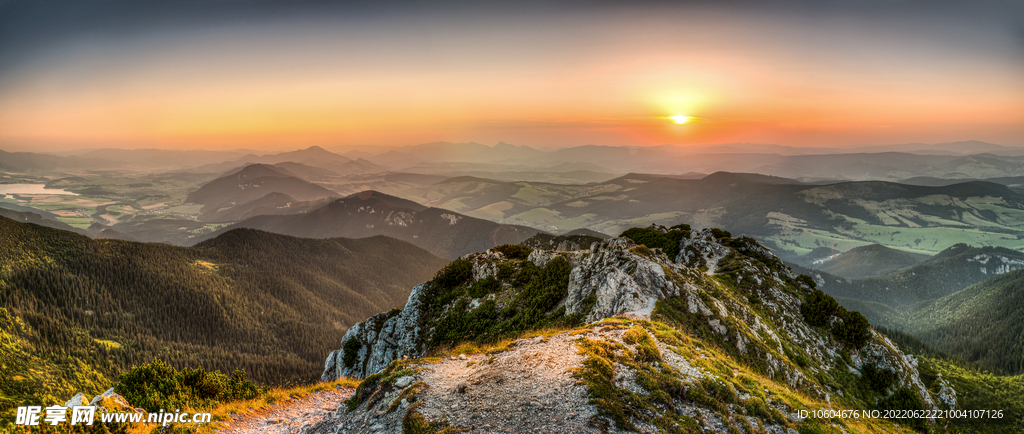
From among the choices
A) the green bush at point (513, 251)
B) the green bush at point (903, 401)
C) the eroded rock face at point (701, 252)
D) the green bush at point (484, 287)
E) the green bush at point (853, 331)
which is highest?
the green bush at point (513, 251)

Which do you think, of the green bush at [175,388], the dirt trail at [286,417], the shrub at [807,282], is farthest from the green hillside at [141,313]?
the shrub at [807,282]

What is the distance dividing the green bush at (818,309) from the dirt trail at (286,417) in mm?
43270

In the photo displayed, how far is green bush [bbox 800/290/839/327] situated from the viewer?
3759 cm

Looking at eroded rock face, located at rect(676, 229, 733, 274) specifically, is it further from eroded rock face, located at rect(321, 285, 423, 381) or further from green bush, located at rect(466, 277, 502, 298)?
eroded rock face, located at rect(321, 285, 423, 381)

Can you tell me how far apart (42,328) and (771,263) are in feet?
606

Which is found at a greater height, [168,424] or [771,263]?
[168,424]

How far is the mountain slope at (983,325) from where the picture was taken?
128m

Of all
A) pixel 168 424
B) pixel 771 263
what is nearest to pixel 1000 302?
pixel 771 263

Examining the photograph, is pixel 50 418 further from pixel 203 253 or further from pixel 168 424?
pixel 203 253

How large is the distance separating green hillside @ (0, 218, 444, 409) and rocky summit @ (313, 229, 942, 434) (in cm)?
11005

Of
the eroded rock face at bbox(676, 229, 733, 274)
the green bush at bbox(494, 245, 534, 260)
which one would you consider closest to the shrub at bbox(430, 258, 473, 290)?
the green bush at bbox(494, 245, 534, 260)

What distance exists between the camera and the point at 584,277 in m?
31.1

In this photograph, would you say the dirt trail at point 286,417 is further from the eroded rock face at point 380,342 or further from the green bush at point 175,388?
the eroded rock face at point 380,342

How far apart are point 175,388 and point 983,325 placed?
813 feet
